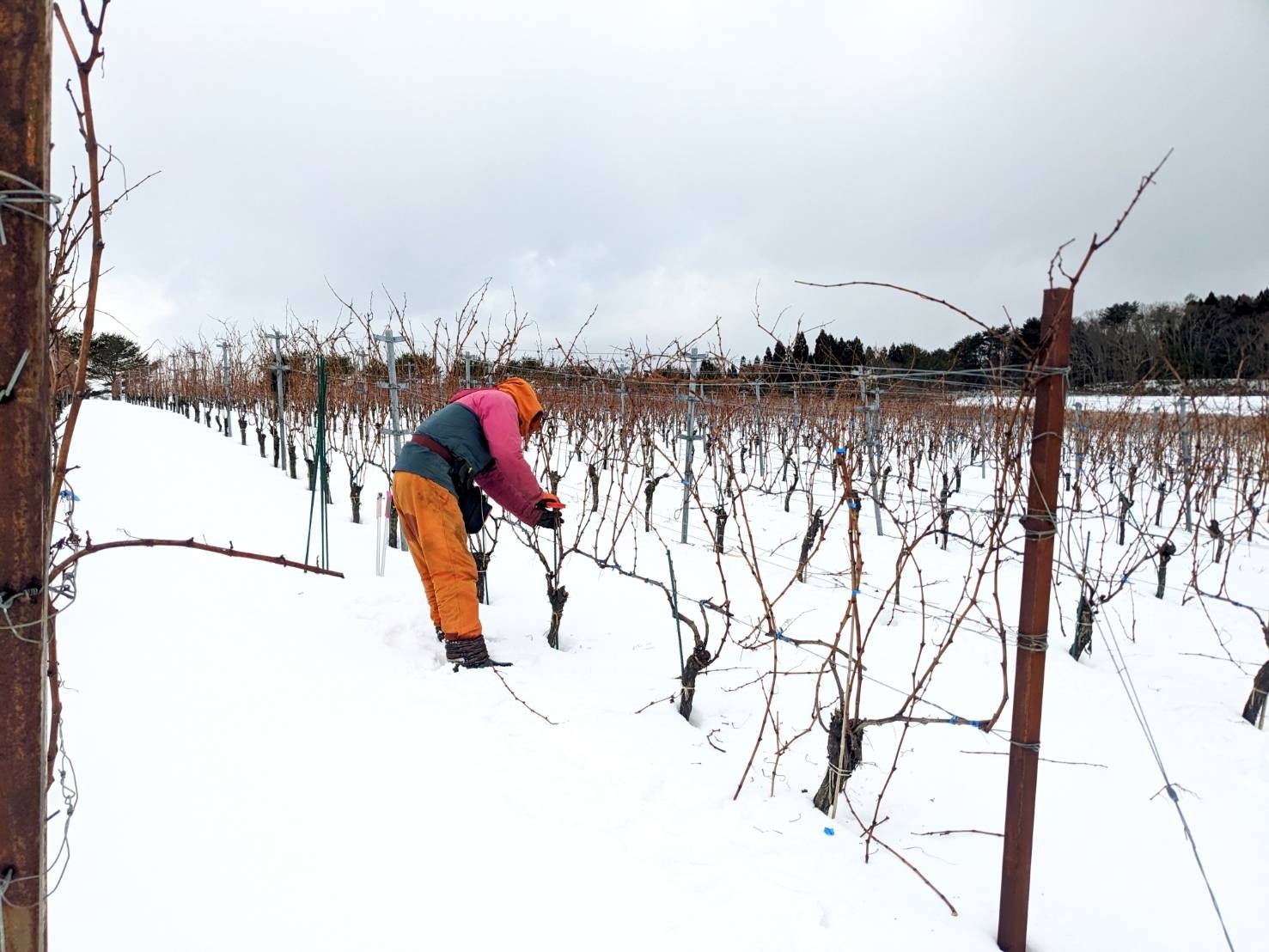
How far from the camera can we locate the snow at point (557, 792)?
1639 millimetres

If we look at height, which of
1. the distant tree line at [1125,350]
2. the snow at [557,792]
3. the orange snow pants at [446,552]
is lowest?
the snow at [557,792]

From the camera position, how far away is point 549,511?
3.23 metres

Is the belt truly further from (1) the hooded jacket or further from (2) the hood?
(2) the hood

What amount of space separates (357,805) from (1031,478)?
202 centimetres

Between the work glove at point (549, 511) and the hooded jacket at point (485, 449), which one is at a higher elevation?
the hooded jacket at point (485, 449)

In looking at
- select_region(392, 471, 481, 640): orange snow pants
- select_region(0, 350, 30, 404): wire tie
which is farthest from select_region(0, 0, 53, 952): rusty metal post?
select_region(392, 471, 481, 640): orange snow pants

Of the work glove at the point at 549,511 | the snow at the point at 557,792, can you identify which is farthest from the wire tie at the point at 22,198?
the work glove at the point at 549,511

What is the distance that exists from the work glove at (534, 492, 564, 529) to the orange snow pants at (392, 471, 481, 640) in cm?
37

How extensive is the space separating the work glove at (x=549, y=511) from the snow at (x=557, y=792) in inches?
26.6

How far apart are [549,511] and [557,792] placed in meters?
1.37

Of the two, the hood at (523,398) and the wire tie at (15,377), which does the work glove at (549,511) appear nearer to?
the hood at (523,398)

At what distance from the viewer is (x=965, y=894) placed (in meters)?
1.90

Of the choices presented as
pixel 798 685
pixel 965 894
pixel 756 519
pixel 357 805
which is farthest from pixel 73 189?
pixel 756 519

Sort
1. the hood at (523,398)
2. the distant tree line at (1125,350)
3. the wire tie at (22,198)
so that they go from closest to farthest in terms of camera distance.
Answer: the wire tie at (22,198) → the hood at (523,398) → the distant tree line at (1125,350)
